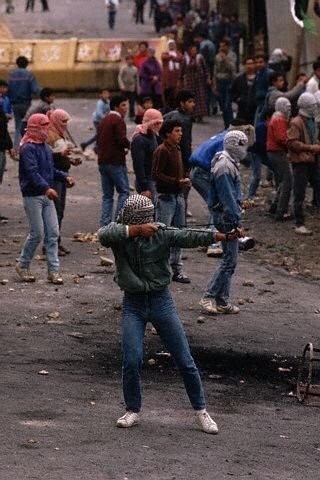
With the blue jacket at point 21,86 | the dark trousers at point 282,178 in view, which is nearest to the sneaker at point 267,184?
the dark trousers at point 282,178

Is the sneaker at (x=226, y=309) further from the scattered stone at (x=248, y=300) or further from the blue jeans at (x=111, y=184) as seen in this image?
the blue jeans at (x=111, y=184)

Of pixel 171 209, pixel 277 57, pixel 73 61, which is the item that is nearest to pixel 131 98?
pixel 73 61

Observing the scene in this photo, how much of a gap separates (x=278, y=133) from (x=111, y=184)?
104 inches

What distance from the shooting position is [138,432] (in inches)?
420

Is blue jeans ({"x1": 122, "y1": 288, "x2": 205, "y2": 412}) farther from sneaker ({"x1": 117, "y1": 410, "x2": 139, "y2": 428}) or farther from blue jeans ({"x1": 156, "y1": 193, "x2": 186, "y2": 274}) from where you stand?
blue jeans ({"x1": 156, "y1": 193, "x2": 186, "y2": 274})

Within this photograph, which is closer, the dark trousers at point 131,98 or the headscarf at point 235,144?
the headscarf at point 235,144

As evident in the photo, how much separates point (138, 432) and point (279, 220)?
10.2 metres

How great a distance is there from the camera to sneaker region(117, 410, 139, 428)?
10742 mm

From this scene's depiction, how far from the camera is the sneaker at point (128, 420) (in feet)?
35.2

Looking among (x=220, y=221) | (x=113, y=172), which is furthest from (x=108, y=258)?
(x=220, y=221)

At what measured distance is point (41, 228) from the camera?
1588 cm

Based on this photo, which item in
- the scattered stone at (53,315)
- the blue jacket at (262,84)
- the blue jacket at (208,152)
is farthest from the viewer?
the blue jacket at (262,84)

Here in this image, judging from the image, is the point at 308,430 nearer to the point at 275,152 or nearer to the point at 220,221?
the point at 220,221

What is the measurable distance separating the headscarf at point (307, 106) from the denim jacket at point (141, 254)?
920 cm
